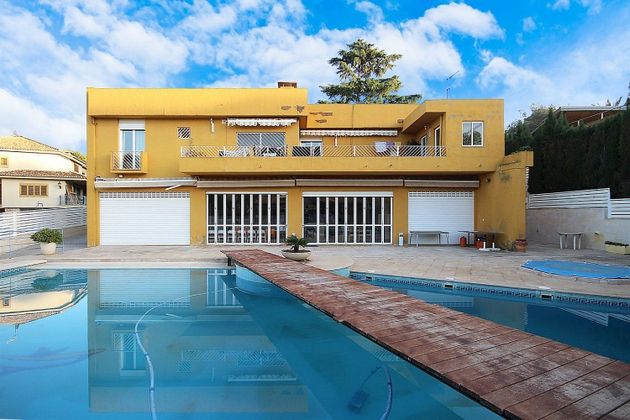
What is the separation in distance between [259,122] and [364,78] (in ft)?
63.4

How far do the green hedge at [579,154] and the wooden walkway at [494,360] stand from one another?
17.0 meters

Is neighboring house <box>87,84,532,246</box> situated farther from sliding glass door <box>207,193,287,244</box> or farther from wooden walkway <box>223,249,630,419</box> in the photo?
wooden walkway <box>223,249,630,419</box>

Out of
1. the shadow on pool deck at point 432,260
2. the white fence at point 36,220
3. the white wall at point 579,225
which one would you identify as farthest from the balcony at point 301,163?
the white fence at point 36,220

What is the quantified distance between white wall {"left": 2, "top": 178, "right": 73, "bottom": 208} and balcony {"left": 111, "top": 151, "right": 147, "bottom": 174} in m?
18.3

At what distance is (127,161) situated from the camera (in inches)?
743

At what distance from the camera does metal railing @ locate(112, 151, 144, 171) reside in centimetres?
1880

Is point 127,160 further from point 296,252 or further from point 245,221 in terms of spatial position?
point 296,252

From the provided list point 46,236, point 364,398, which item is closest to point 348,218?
point 46,236

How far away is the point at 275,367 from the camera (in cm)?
601

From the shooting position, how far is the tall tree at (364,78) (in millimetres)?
34219

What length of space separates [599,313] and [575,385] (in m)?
5.88

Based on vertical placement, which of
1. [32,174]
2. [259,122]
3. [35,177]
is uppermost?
[259,122]

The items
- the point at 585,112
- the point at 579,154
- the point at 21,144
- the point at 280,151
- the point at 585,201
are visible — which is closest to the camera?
the point at 585,201

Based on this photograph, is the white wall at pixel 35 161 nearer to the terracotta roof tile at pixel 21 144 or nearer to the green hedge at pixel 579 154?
the terracotta roof tile at pixel 21 144
